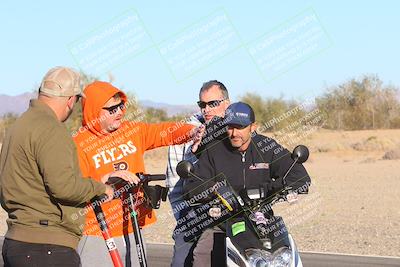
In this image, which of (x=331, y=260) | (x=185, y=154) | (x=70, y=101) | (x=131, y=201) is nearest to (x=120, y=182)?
(x=131, y=201)

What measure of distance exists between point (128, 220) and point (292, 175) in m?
1.20

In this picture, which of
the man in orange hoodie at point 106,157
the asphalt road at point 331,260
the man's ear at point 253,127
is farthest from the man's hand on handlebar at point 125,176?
the asphalt road at point 331,260

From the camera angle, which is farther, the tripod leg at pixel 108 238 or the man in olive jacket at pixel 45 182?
the tripod leg at pixel 108 238

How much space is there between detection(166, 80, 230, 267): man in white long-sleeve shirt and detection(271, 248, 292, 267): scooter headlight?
124cm

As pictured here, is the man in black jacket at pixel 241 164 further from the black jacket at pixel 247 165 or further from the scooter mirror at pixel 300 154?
the scooter mirror at pixel 300 154

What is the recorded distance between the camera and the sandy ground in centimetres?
1405

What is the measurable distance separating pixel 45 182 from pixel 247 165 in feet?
7.19

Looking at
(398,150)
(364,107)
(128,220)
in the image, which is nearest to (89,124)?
(128,220)

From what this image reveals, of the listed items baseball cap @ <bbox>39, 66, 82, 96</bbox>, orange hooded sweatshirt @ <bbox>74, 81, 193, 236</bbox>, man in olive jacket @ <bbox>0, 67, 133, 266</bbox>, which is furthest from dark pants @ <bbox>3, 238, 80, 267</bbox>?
orange hooded sweatshirt @ <bbox>74, 81, 193, 236</bbox>

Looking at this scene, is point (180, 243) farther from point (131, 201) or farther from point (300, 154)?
point (300, 154)

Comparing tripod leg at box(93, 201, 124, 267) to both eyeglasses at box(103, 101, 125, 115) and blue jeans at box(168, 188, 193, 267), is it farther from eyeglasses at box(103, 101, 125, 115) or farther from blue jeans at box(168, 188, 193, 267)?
blue jeans at box(168, 188, 193, 267)

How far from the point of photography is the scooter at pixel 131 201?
5.99 metres

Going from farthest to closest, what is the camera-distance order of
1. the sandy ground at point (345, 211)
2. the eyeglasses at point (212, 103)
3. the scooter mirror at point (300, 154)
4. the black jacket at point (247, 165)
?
the sandy ground at point (345, 211), the eyeglasses at point (212, 103), the black jacket at point (247, 165), the scooter mirror at point (300, 154)

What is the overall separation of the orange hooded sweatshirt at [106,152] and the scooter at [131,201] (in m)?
0.14
